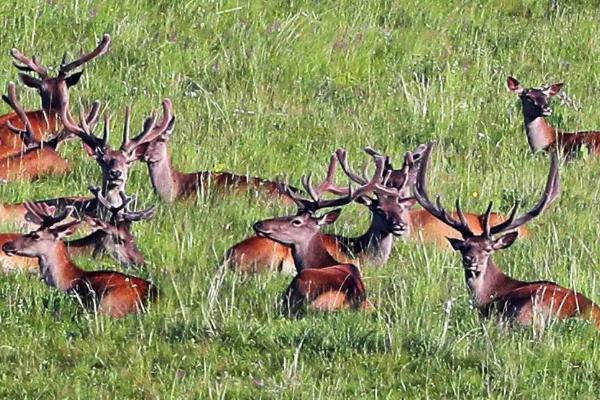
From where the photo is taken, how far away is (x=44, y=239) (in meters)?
10.5

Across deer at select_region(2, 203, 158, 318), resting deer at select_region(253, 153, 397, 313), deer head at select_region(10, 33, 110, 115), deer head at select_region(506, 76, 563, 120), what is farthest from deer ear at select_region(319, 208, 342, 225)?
deer head at select_region(10, 33, 110, 115)

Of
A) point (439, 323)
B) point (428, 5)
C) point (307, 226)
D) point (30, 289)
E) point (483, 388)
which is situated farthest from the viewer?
point (428, 5)

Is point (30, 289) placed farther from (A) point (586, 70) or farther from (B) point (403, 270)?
(A) point (586, 70)

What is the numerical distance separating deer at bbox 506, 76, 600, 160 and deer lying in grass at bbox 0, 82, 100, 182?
130 inches

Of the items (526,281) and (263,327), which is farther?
(526,281)

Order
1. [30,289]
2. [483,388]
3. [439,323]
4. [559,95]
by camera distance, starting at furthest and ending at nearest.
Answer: [559,95]
[30,289]
[439,323]
[483,388]

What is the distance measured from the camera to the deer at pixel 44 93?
14.2m

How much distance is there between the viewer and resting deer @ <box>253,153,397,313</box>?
9.81m

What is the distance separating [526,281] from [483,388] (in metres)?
1.97

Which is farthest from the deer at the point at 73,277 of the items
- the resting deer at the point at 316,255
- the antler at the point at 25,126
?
the antler at the point at 25,126

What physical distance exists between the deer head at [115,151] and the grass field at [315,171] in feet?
1.08

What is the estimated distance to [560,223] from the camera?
39.5 ft

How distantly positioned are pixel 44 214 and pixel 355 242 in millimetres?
1903

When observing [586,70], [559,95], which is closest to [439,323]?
[559,95]
